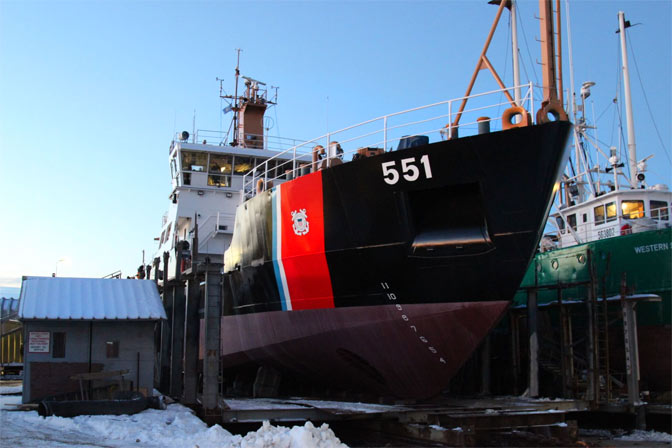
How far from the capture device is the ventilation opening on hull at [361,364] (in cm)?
1135

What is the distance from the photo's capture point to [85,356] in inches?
457

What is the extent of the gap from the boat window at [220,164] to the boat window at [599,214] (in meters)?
10.1

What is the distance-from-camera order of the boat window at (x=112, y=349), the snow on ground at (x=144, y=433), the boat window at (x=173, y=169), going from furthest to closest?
the boat window at (x=173, y=169) → the boat window at (x=112, y=349) → the snow on ground at (x=144, y=433)

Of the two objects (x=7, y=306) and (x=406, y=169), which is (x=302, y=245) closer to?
(x=406, y=169)

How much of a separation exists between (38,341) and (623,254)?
1176 cm

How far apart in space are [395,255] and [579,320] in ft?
22.4

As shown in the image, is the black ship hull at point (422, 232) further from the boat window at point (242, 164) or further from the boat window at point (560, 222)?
the boat window at point (560, 222)

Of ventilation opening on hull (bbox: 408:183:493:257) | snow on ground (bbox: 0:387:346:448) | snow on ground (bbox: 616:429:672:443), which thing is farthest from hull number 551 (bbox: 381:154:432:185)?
snow on ground (bbox: 616:429:672:443)

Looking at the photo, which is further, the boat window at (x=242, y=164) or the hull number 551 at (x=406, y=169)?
the boat window at (x=242, y=164)

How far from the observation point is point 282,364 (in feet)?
43.7

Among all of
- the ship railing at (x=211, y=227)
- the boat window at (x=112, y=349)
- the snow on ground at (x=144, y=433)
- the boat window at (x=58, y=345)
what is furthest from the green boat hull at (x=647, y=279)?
the boat window at (x=58, y=345)

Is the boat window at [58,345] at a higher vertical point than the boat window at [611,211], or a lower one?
lower

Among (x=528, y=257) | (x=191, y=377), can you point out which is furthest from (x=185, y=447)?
(x=528, y=257)

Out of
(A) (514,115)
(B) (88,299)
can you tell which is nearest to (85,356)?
(B) (88,299)
